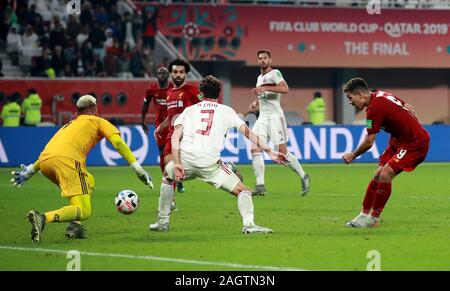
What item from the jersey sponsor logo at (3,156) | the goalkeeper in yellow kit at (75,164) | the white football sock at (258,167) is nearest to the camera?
the goalkeeper in yellow kit at (75,164)

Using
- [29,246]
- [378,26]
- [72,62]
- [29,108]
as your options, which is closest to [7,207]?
[29,246]

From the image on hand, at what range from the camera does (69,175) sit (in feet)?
41.5

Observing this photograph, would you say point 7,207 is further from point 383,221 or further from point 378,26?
point 378,26

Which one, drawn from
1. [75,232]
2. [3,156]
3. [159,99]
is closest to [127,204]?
[75,232]

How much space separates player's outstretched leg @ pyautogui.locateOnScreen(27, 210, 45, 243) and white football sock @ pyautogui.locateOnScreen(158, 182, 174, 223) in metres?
1.67

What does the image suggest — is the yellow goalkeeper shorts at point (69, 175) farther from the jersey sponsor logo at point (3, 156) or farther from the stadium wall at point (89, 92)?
the stadium wall at point (89, 92)

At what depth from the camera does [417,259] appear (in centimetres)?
1077

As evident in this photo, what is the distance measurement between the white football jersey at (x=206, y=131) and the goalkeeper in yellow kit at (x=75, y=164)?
74cm

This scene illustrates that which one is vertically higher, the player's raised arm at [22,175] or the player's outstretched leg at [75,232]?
the player's raised arm at [22,175]

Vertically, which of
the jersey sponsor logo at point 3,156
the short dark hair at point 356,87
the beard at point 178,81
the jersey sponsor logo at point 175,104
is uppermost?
the jersey sponsor logo at point 3,156

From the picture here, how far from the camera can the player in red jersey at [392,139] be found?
13469 millimetres

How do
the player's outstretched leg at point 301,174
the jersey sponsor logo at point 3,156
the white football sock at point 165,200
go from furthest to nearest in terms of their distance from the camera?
the jersey sponsor logo at point 3,156 → the player's outstretched leg at point 301,174 → the white football sock at point 165,200

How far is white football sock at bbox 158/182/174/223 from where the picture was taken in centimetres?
1328

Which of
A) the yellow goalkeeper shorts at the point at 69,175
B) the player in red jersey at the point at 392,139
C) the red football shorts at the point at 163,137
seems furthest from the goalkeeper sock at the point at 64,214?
the red football shorts at the point at 163,137
